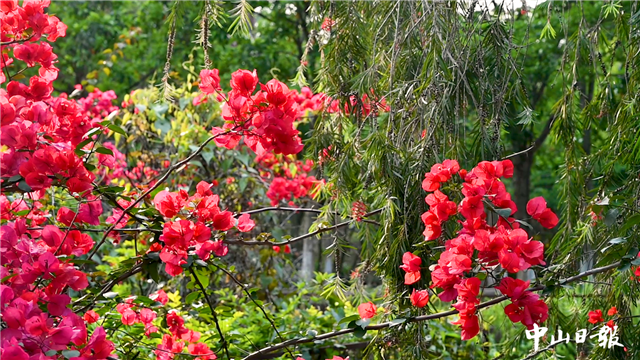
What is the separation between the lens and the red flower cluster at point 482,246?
5.00 ft

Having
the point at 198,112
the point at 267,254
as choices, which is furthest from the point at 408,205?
the point at 198,112

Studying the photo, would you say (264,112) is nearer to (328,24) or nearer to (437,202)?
(437,202)

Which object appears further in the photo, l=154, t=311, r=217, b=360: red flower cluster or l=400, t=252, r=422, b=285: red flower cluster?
l=154, t=311, r=217, b=360: red flower cluster

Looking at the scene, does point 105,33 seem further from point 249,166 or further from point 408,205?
point 408,205

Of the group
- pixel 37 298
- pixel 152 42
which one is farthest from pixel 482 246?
pixel 152 42

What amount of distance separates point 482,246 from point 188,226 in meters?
0.65

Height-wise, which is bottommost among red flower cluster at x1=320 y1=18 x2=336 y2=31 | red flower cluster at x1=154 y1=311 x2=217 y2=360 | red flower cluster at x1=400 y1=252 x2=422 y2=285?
red flower cluster at x1=154 y1=311 x2=217 y2=360

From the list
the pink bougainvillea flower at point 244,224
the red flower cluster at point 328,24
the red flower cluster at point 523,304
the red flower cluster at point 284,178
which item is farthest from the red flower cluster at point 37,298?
the red flower cluster at point 284,178

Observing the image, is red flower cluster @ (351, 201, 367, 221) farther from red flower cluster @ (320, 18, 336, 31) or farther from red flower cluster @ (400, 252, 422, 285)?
red flower cluster @ (320, 18, 336, 31)

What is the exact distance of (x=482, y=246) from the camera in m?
1.52

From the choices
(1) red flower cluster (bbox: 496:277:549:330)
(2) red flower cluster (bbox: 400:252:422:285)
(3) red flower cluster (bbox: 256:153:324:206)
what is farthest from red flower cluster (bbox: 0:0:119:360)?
(3) red flower cluster (bbox: 256:153:324:206)

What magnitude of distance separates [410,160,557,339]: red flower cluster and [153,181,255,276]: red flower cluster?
0.49m

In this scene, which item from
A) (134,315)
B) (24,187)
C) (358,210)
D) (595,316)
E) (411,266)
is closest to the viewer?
(24,187)

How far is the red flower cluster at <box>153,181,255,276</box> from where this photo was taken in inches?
65.0
